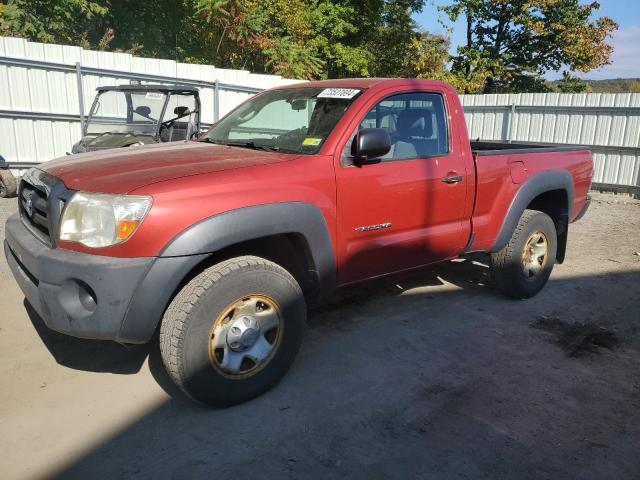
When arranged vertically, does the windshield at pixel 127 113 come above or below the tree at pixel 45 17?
→ below

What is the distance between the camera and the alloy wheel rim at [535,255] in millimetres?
4820

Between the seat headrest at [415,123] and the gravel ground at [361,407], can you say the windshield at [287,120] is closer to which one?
the seat headrest at [415,123]

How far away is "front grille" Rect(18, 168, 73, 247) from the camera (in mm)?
2715

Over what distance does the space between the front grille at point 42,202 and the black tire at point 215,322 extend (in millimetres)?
757

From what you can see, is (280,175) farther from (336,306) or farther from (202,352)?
(336,306)

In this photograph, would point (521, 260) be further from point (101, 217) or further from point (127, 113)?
point (127, 113)

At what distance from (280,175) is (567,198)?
328 cm

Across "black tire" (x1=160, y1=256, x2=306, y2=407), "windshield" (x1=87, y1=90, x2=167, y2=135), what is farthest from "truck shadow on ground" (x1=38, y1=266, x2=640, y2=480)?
"windshield" (x1=87, y1=90, x2=167, y2=135)

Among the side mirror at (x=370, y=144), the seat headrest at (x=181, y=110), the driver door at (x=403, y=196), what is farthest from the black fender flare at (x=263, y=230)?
the seat headrest at (x=181, y=110)

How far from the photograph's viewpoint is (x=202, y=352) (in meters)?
2.75

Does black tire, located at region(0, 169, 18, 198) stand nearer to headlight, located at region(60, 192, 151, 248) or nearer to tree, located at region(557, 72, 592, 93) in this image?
headlight, located at region(60, 192, 151, 248)

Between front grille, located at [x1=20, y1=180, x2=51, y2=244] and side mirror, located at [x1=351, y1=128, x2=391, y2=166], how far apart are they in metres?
1.79

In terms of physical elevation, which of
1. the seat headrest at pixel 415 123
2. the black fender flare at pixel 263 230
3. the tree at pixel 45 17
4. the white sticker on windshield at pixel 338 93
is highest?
the tree at pixel 45 17

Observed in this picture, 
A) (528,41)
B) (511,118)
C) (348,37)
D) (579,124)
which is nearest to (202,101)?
(511,118)
